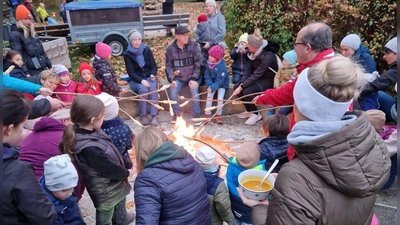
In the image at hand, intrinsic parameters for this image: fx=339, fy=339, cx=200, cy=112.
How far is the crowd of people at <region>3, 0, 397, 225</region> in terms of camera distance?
63.9 inches

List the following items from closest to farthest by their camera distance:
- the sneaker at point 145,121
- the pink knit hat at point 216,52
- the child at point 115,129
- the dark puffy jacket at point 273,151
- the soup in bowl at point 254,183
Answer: the soup in bowl at point 254,183
the dark puffy jacket at point 273,151
the child at point 115,129
the pink knit hat at point 216,52
the sneaker at point 145,121

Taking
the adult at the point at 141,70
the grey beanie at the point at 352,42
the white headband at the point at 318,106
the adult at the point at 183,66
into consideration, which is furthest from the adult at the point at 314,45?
the adult at the point at 141,70

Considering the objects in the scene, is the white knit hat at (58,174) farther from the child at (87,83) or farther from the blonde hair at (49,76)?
the child at (87,83)

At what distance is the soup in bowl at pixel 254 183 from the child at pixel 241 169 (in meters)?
0.37

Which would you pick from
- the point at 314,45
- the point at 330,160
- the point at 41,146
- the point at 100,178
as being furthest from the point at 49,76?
the point at 330,160

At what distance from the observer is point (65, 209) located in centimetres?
269

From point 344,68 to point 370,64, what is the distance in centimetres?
439

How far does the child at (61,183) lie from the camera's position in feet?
8.32

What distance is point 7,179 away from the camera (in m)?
1.95

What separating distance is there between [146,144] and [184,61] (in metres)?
4.28

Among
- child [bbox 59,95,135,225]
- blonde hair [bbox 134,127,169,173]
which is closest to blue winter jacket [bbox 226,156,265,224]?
blonde hair [bbox 134,127,169,173]

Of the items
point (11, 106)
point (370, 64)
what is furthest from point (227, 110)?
point (11, 106)

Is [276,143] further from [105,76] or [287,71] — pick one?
[105,76]

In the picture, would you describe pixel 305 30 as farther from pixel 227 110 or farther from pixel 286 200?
pixel 227 110
